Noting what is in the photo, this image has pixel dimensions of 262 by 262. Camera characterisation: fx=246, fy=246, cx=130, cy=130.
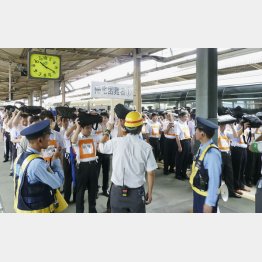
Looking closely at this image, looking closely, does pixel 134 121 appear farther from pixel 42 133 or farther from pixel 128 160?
pixel 42 133

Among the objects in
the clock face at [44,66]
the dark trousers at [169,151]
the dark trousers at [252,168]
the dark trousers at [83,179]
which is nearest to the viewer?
the dark trousers at [83,179]

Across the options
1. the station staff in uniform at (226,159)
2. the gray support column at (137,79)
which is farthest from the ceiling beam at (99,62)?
the station staff in uniform at (226,159)

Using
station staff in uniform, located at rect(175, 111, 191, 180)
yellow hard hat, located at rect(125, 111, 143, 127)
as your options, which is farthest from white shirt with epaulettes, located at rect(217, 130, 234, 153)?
yellow hard hat, located at rect(125, 111, 143, 127)

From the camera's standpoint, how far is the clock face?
599 centimetres

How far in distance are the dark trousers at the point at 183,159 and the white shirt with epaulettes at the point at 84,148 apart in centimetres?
321

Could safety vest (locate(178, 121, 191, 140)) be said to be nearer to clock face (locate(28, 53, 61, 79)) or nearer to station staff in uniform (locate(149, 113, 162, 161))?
station staff in uniform (locate(149, 113, 162, 161))

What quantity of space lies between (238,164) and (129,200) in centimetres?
367

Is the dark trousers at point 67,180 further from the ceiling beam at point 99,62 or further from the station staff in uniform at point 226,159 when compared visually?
the ceiling beam at point 99,62

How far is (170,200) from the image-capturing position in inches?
185

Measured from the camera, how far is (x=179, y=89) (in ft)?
35.1

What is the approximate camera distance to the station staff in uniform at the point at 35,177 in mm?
1978

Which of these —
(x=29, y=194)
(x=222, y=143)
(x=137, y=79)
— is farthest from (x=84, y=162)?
(x=137, y=79)

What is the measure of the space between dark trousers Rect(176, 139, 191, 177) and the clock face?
371 cm

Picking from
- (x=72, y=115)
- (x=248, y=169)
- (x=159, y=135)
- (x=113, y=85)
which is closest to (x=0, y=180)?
(x=72, y=115)
